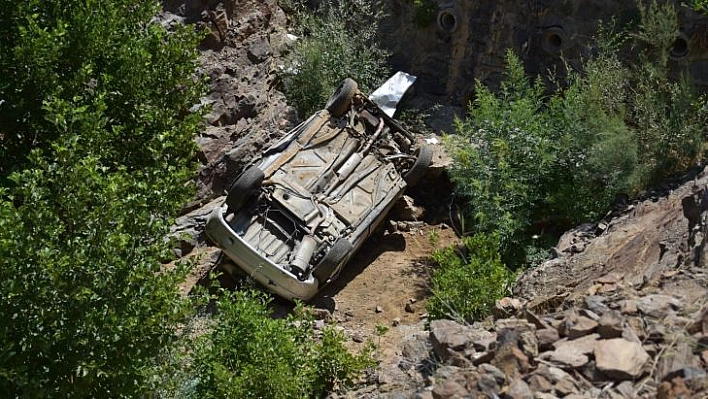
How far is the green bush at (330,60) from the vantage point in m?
12.8

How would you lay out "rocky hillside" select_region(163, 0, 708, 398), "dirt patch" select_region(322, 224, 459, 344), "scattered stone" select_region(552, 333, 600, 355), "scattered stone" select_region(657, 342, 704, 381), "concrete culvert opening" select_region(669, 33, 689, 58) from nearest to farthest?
"scattered stone" select_region(657, 342, 704, 381), "rocky hillside" select_region(163, 0, 708, 398), "scattered stone" select_region(552, 333, 600, 355), "dirt patch" select_region(322, 224, 459, 344), "concrete culvert opening" select_region(669, 33, 689, 58)

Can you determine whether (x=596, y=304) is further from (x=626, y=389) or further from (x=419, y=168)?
(x=419, y=168)

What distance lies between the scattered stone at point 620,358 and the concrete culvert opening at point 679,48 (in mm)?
6174

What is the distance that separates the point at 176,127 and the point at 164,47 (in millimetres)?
765

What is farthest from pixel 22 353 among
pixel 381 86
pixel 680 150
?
pixel 381 86

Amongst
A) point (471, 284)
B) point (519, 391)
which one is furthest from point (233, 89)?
point (519, 391)

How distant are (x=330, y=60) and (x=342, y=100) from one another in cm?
176

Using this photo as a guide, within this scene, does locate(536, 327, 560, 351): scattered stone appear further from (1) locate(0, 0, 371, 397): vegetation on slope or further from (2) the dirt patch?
(2) the dirt patch

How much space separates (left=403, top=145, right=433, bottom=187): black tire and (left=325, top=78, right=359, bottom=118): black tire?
Result: 1.07 m

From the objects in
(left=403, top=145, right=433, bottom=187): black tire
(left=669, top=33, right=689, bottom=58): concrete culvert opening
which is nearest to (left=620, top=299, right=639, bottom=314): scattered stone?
(left=403, top=145, right=433, bottom=187): black tire

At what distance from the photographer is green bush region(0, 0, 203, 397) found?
615cm

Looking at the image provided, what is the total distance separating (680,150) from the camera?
9.75 metres

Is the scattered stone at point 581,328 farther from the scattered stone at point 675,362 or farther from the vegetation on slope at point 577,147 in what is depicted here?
the vegetation on slope at point 577,147

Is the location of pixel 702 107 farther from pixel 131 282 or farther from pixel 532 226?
pixel 131 282
